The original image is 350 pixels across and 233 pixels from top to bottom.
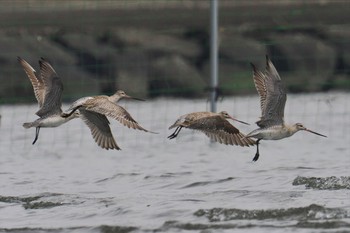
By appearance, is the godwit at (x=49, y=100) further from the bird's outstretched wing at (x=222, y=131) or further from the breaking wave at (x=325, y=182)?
the breaking wave at (x=325, y=182)

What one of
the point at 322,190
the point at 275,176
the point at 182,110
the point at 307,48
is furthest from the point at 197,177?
the point at 307,48

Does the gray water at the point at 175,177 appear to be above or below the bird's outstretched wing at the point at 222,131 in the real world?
below

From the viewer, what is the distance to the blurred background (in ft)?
78.6

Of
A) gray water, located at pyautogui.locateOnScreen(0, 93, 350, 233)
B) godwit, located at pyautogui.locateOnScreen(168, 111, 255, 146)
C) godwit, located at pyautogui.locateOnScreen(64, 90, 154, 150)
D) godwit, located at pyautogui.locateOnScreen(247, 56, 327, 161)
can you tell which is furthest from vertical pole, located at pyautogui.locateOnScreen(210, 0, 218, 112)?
godwit, located at pyautogui.locateOnScreen(247, 56, 327, 161)

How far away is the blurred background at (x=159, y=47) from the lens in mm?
23969

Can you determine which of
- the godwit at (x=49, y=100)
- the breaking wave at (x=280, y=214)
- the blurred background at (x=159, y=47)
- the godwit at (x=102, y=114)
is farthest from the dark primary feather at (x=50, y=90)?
the blurred background at (x=159, y=47)

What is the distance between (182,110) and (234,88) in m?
1.40

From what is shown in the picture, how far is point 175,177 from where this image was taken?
57.0ft

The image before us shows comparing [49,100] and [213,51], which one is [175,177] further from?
[213,51]

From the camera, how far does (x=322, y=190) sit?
15523 mm

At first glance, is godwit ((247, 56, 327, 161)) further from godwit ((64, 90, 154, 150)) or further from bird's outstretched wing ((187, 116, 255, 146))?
godwit ((64, 90, 154, 150))

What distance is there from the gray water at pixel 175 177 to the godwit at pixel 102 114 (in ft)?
2.16

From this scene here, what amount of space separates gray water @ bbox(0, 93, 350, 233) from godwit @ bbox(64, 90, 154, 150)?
2.16ft

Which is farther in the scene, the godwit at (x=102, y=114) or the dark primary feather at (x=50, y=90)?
the dark primary feather at (x=50, y=90)
